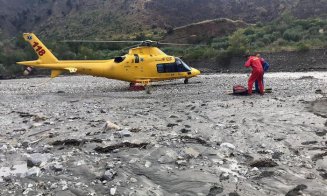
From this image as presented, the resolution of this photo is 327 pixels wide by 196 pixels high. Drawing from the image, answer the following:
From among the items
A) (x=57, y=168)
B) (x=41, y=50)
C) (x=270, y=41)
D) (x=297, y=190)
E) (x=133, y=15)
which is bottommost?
(x=297, y=190)

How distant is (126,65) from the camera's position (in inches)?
797

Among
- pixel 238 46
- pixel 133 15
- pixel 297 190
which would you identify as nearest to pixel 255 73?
pixel 297 190

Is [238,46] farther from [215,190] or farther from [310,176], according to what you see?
[215,190]

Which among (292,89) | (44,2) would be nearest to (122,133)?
(292,89)

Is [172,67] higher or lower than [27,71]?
higher

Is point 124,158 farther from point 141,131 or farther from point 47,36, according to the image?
point 47,36

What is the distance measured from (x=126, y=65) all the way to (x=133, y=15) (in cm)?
5833

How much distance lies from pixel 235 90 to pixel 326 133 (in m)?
7.02

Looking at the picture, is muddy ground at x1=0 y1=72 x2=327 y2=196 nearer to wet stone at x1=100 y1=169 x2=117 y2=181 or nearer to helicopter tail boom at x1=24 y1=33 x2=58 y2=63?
wet stone at x1=100 y1=169 x2=117 y2=181

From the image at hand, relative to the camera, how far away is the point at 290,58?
35500 millimetres

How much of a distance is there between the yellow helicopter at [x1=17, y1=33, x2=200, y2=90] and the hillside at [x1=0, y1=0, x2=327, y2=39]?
4678cm

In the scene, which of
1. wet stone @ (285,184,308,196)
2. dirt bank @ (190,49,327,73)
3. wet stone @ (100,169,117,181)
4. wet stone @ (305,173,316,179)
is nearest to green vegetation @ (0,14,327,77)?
dirt bank @ (190,49,327,73)

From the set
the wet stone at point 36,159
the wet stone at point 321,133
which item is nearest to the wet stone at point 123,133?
the wet stone at point 36,159

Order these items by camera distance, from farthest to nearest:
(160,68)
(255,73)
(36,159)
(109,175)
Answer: (160,68), (255,73), (36,159), (109,175)
